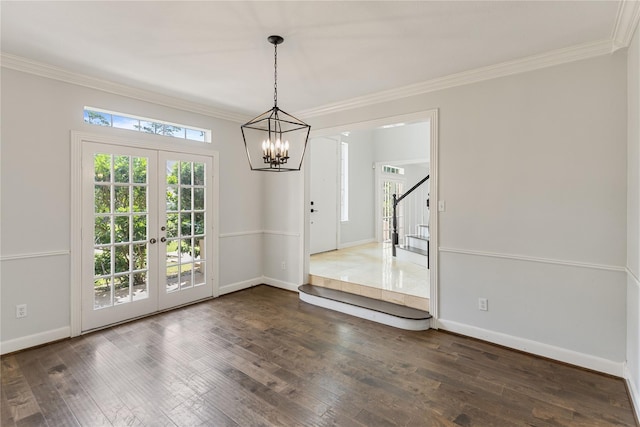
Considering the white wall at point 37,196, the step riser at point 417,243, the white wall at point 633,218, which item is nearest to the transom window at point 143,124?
the white wall at point 37,196

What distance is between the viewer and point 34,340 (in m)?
3.11

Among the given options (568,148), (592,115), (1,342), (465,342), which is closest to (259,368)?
(465,342)

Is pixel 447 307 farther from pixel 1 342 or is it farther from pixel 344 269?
pixel 1 342

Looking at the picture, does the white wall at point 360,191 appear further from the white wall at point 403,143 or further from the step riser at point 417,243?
the step riser at point 417,243

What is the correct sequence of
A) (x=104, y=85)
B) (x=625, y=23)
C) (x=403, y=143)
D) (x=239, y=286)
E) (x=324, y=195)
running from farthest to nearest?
(x=403, y=143) < (x=324, y=195) < (x=239, y=286) < (x=104, y=85) < (x=625, y=23)

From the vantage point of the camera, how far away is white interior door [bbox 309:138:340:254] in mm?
6621

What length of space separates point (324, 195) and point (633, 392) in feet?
17.6

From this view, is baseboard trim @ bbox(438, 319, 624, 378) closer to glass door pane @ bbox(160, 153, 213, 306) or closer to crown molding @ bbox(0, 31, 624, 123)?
crown molding @ bbox(0, 31, 624, 123)

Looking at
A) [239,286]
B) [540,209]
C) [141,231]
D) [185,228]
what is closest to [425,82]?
[540,209]

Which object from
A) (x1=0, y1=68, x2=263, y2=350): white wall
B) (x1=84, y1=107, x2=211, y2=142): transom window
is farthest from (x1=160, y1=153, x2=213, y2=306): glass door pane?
(x1=0, y1=68, x2=263, y2=350): white wall

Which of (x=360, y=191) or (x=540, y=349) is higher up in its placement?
(x=360, y=191)

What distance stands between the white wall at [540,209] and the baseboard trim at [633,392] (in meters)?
0.10

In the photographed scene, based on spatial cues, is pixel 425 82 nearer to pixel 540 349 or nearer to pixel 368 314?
pixel 368 314

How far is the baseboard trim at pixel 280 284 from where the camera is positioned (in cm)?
502
